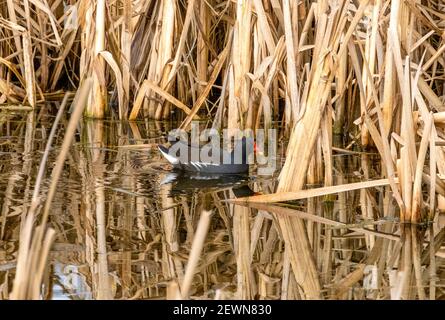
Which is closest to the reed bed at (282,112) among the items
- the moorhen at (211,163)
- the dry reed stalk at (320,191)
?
the dry reed stalk at (320,191)

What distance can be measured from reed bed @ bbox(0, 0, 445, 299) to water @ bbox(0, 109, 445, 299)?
1 cm

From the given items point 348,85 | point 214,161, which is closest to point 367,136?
point 348,85

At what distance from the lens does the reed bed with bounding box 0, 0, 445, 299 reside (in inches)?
146

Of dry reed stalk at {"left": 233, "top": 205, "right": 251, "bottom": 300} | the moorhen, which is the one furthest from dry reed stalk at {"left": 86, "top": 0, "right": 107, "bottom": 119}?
dry reed stalk at {"left": 233, "top": 205, "right": 251, "bottom": 300}

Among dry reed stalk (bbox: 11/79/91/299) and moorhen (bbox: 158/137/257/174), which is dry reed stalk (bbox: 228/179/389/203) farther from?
dry reed stalk (bbox: 11/79/91/299)

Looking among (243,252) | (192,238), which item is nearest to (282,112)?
(192,238)

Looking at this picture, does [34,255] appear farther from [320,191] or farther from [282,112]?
[282,112]

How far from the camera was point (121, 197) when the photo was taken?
15.6ft

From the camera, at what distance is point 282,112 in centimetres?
700

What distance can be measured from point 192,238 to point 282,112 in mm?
3050

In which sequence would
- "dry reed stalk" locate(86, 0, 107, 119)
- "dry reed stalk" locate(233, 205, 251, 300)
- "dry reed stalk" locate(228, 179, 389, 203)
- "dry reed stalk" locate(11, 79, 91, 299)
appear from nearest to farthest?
1. "dry reed stalk" locate(11, 79, 91, 299)
2. "dry reed stalk" locate(233, 205, 251, 300)
3. "dry reed stalk" locate(228, 179, 389, 203)
4. "dry reed stalk" locate(86, 0, 107, 119)
